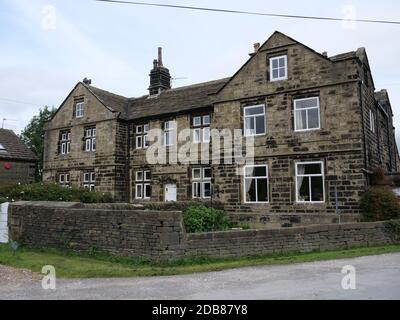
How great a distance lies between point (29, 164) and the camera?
30.8 m

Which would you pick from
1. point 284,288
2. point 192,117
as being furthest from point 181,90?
point 284,288

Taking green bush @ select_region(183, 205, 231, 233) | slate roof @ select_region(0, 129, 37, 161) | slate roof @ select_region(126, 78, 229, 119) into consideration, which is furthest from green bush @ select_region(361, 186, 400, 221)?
slate roof @ select_region(0, 129, 37, 161)

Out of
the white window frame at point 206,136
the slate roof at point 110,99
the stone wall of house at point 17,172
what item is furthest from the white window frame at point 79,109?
the white window frame at point 206,136

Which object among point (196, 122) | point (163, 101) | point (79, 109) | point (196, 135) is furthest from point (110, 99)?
point (196, 135)

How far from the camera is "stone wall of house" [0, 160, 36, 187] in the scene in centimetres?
2875

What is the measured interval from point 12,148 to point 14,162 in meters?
1.42

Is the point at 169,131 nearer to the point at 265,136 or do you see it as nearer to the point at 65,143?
the point at 265,136

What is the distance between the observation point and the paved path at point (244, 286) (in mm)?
7207

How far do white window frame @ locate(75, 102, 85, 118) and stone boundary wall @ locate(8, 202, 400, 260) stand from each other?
14489 millimetres

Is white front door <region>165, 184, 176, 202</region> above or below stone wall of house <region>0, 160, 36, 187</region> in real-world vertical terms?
below

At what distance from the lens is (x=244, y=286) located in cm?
804

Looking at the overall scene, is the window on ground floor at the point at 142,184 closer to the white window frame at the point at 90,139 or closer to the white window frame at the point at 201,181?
the white window frame at the point at 201,181

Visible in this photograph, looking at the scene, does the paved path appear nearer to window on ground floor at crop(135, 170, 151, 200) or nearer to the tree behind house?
window on ground floor at crop(135, 170, 151, 200)

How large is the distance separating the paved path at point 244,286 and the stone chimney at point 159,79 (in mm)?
21083
